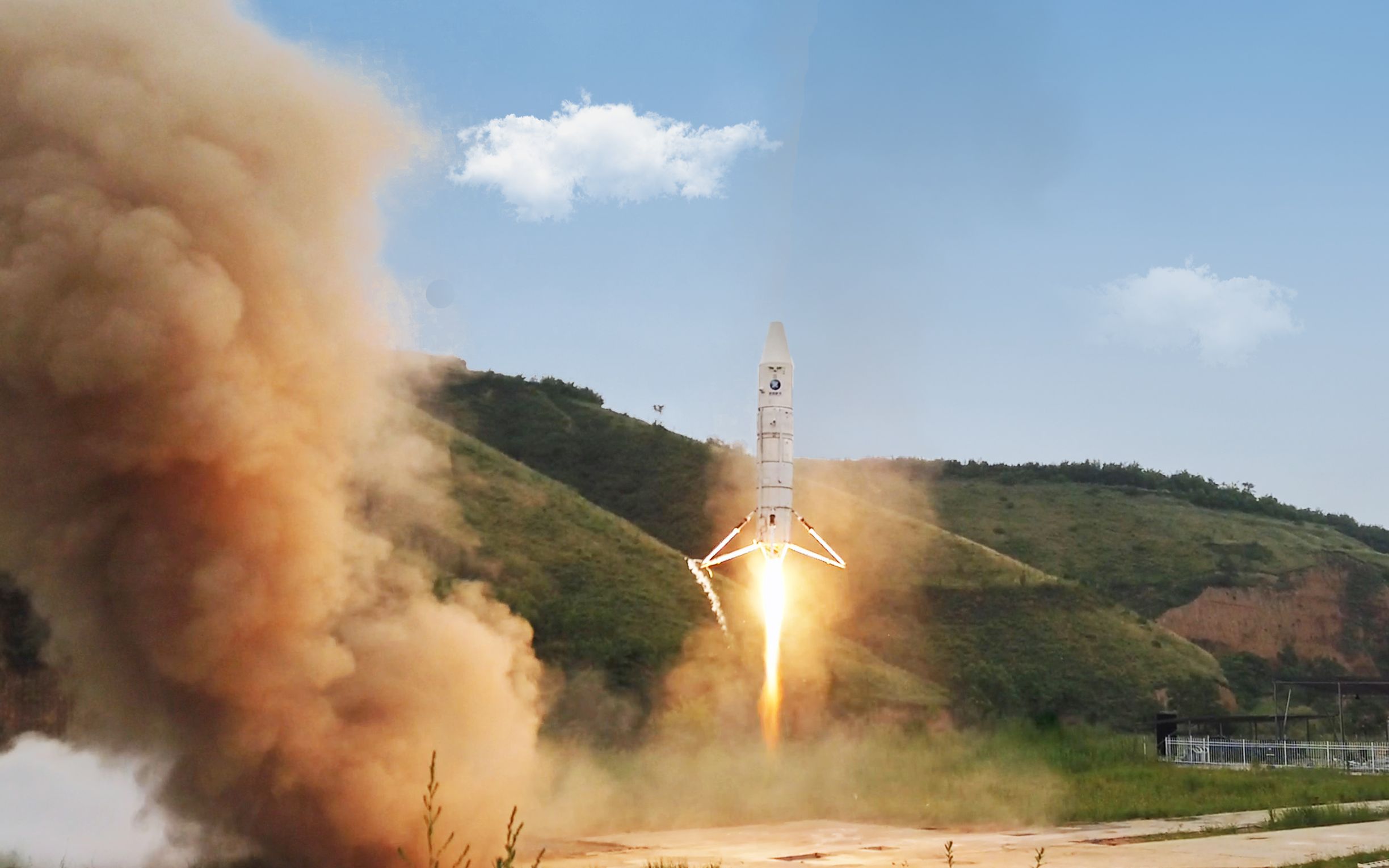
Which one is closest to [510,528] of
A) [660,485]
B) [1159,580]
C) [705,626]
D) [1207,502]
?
[705,626]

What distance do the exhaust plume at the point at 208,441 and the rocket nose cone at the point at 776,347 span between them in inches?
490

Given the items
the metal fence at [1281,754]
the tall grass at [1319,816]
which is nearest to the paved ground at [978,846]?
the tall grass at [1319,816]

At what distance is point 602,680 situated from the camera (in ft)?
156

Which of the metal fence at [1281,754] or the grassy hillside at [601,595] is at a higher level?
the grassy hillside at [601,595]

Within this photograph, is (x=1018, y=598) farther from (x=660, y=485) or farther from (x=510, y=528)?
(x=510, y=528)

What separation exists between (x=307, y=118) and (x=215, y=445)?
5.62 meters

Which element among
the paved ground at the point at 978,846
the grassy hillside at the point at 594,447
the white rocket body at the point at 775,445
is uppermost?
the grassy hillside at the point at 594,447

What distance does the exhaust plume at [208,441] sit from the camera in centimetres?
1689

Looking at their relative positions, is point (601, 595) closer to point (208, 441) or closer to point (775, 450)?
point (775, 450)

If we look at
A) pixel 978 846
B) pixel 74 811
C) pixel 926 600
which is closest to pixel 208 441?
pixel 74 811

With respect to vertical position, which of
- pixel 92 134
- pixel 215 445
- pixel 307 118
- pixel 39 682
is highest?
pixel 307 118

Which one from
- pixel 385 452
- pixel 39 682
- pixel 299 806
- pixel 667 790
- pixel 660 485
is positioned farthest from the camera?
pixel 660 485

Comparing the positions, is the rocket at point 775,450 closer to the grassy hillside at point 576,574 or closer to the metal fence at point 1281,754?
the metal fence at point 1281,754

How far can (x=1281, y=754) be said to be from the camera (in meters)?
40.7
